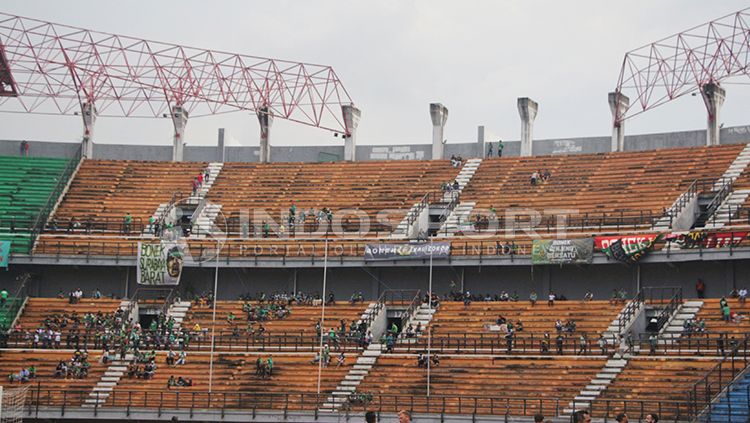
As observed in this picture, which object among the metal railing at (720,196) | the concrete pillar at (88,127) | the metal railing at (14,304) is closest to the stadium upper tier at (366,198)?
the metal railing at (720,196)

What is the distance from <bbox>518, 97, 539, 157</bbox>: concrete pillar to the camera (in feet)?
249

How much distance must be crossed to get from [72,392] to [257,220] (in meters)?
19.4

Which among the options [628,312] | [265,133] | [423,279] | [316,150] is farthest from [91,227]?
[628,312]

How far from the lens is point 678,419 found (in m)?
44.2

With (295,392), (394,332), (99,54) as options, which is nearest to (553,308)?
(394,332)

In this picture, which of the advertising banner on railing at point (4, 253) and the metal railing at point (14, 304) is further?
the advertising banner on railing at point (4, 253)

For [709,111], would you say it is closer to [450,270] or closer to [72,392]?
[450,270]

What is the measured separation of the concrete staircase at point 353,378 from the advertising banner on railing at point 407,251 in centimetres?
687

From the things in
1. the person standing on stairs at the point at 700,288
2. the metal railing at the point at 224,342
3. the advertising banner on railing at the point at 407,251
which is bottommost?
the metal railing at the point at 224,342

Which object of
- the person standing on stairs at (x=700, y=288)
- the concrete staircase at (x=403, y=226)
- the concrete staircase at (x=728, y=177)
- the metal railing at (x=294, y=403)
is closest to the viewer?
the metal railing at (x=294, y=403)

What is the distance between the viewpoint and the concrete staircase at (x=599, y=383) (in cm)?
4851

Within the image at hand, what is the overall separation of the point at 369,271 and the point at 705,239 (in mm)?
18876

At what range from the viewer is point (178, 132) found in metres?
81.6

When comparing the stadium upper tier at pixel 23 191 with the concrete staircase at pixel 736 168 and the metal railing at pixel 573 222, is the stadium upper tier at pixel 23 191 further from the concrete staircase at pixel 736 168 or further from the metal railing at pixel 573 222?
the concrete staircase at pixel 736 168
